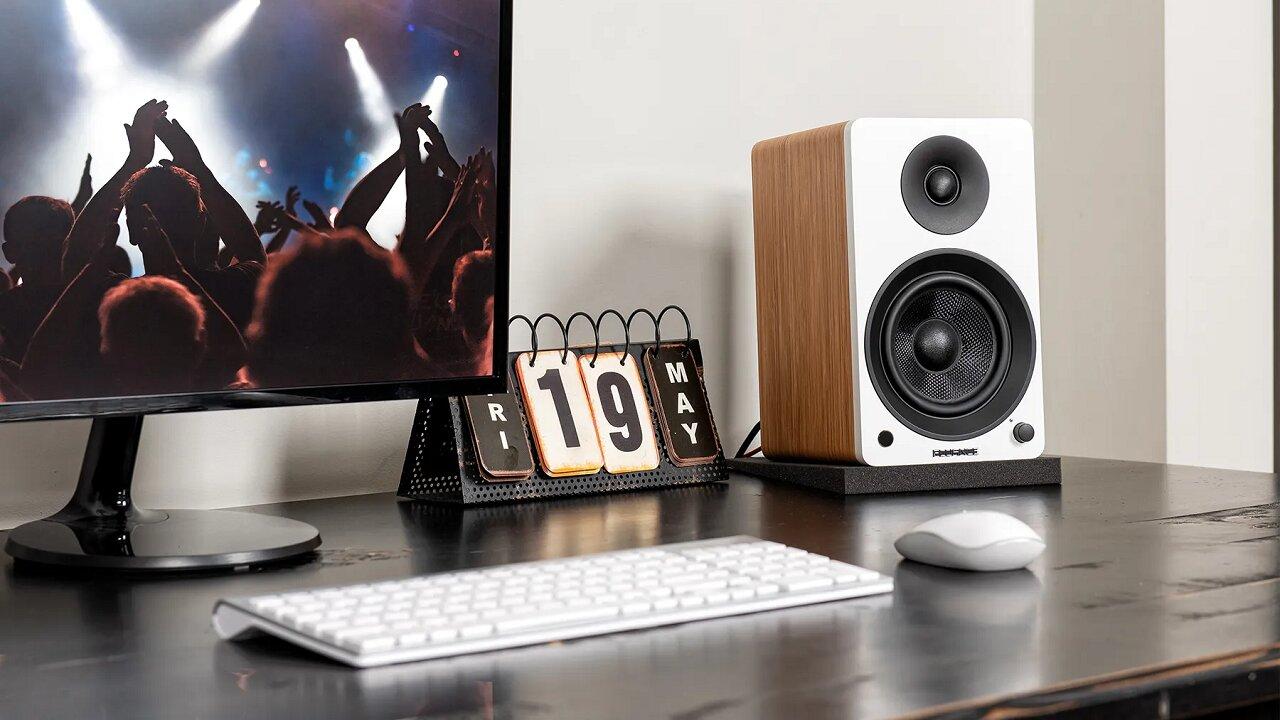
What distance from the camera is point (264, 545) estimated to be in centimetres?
92

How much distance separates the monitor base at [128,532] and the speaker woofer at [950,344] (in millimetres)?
557

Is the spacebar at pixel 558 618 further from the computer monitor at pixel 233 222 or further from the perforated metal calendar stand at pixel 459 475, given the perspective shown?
the perforated metal calendar stand at pixel 459 475

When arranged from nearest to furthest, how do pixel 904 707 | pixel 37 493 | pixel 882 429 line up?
1. pixel 904 707
2. pixel 37 493
3. pixel 882 429

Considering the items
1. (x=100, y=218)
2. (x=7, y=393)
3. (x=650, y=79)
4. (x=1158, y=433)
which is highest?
(x=650, y=79)

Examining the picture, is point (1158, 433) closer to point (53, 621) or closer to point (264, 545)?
point (264, 545)

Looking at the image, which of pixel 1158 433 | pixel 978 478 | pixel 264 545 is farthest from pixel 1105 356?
pixel 264 545

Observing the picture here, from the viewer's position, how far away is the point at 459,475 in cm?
115

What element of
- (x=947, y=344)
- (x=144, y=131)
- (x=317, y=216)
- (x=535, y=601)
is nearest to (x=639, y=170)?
(x=947, y=344)

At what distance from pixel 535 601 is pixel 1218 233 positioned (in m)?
1.67

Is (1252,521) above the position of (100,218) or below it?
below

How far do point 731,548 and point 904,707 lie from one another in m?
0.30

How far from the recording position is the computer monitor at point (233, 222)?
87 centimetres

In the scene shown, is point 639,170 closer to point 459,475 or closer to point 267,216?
point 459,475

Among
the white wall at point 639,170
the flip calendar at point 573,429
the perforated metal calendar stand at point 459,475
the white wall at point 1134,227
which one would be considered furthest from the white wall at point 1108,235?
the perforated metal calendar stand at point 459,475
